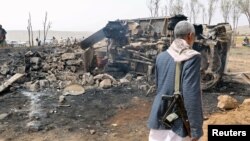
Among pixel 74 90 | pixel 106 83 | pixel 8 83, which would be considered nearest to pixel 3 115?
pixel 74 90

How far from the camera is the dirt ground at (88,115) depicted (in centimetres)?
682

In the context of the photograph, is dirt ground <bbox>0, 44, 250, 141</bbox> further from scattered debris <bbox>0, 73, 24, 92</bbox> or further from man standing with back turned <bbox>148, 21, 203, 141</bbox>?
man standing with back turned <bbox>148, 21, 203, 141</bbox>

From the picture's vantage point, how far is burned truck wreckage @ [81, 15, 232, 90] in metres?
11.4

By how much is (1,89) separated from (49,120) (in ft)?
13.4

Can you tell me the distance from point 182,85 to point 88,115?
533 cm

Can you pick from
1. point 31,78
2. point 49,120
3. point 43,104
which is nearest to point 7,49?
point 31,78

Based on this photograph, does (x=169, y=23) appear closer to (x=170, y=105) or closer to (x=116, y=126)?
(x=116, y=126)

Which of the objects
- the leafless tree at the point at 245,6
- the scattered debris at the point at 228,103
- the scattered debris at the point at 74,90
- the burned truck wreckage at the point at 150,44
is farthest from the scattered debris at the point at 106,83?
the leafless tree at the point at 245,6

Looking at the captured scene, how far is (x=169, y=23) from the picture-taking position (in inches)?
496

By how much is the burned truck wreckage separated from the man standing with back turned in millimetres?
8235

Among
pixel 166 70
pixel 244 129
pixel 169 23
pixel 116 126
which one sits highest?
pixel 169 23

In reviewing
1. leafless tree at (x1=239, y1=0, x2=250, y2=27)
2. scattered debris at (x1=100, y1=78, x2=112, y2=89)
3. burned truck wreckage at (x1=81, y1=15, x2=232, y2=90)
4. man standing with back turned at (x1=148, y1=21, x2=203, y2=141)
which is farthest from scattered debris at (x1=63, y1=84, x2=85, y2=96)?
leafless tree at (x1=239, y1=0, x2=250, y2=27)

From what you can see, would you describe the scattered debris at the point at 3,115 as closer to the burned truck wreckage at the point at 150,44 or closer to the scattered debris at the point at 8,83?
the scattered debris at the point at 8,83

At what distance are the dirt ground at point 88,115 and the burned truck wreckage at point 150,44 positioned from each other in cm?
101
